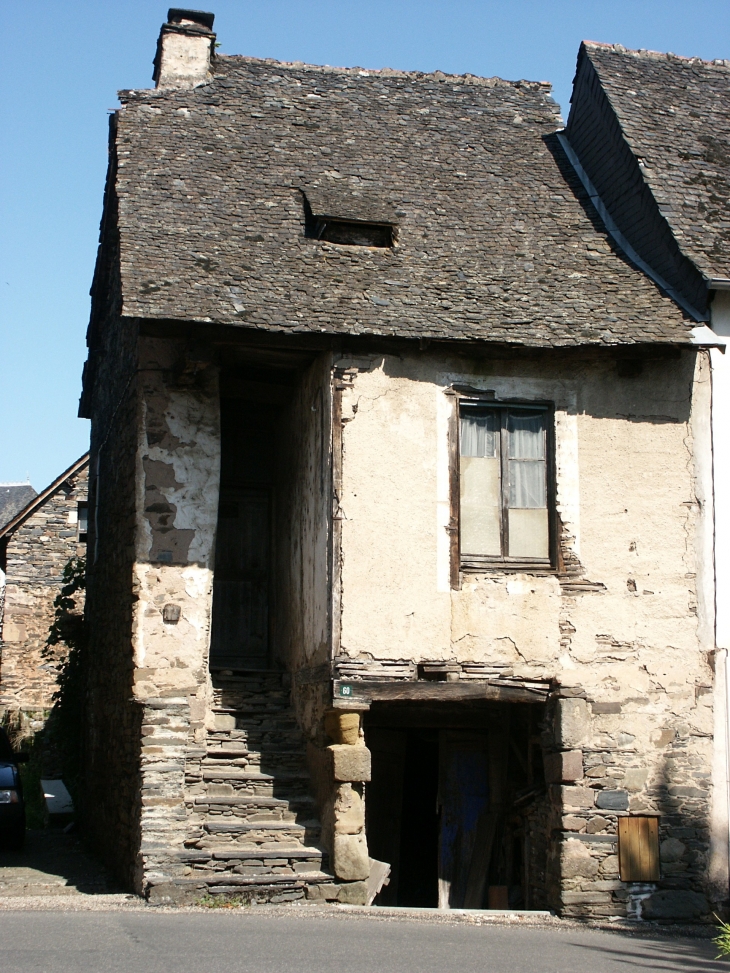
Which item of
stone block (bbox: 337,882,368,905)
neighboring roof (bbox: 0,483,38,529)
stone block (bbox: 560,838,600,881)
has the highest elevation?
neighboring roof (bbox: 0,483,38,529)

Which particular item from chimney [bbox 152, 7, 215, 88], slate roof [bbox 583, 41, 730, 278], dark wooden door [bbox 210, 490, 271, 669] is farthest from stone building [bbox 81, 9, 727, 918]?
chimney [bbox 152, 7, 215, 88]

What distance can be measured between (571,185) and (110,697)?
804 cm

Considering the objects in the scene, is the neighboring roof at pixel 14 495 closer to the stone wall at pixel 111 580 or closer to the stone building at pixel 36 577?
the stone building at pixel 36 577

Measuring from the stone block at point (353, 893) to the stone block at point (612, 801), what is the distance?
2.31m

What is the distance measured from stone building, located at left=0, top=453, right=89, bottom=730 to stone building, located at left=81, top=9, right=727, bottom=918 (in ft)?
30.2

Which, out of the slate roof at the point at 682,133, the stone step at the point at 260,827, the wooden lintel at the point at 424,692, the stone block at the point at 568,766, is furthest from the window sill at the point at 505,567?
the slate roof at the point at 682,133

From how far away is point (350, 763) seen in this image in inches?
421

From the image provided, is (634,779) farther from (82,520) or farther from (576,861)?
(82,520)

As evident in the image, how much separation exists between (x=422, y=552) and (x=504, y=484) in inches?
43.2

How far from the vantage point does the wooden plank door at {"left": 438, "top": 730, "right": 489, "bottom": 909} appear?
41.7 feet

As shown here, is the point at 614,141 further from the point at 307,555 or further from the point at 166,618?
the point at 166,618

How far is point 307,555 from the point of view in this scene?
12.3 meters

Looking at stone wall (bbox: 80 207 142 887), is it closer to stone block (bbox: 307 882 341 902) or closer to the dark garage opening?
stone block (bbox: 307 882 341 902)

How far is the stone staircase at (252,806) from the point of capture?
413 inches
